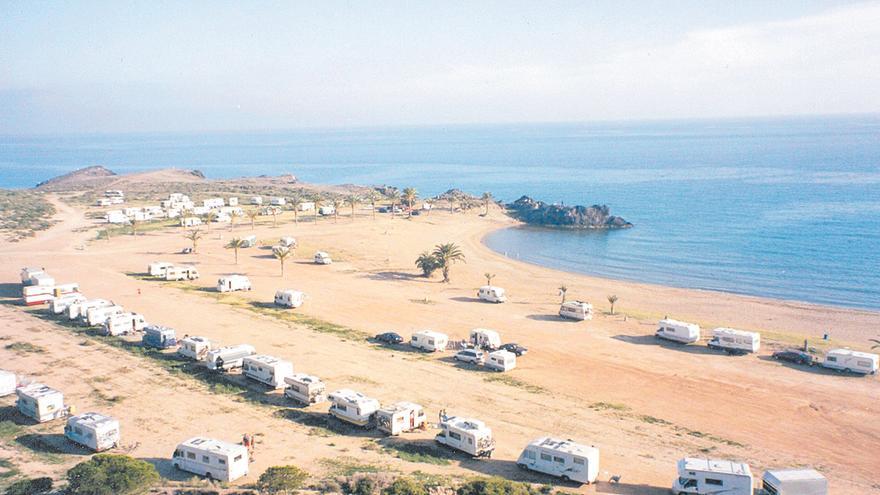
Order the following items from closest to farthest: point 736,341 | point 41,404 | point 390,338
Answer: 1. point 41,404
2. point 736,341
3. point 390,338

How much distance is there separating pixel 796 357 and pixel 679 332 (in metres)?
7.81

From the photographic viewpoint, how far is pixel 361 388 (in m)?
37.2

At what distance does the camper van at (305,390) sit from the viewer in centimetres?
3444

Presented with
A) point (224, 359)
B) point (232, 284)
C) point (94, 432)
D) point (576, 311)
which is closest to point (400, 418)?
point (94, 432)

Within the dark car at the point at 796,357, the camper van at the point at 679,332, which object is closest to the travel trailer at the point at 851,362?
the dark car at the point at 796,357

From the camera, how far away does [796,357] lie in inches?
1718

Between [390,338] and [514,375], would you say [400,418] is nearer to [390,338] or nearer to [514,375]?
[514,375]

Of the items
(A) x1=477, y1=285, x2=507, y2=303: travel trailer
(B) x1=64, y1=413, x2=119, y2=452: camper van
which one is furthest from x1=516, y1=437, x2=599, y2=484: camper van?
(A) x1=477, y1=285, x2=507, y2=303: travel trailer

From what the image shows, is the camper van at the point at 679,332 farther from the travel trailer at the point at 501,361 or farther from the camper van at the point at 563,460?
the camper van at the point at 563,460

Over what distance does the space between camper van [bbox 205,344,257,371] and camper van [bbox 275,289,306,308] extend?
50.8 feet

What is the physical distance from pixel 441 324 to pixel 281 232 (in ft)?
158

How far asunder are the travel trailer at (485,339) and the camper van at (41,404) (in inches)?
1008

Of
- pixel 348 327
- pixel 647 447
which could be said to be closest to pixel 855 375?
pixel 647 447

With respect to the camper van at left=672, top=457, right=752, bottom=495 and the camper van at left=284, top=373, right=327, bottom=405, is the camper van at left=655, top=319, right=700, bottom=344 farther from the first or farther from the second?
→ the camper van at left=284, top=373, right=327, bottom=405
